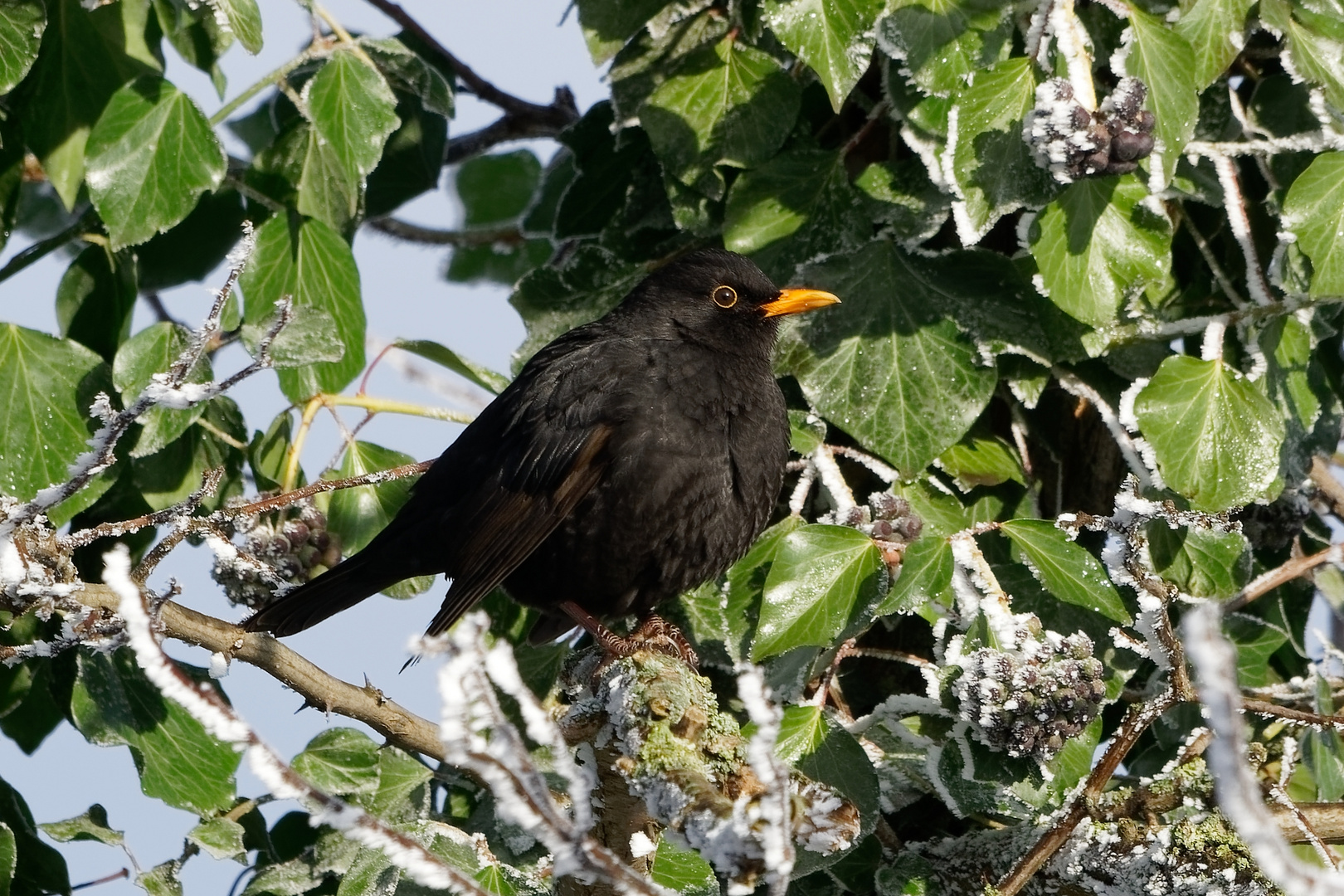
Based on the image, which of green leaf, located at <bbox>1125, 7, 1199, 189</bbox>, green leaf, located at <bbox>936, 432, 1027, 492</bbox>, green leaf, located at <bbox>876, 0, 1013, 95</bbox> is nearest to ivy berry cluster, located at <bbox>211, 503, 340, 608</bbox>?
green leaf, located at <bbox>936, 432, 1027, 492</bbox>

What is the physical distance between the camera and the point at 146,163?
3.70m

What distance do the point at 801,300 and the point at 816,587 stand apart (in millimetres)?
976

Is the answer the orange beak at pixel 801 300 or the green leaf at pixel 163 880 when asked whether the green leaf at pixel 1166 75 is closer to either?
Answer: the orange beak at pixel 801 300

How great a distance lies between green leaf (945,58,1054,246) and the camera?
3408 millimetres

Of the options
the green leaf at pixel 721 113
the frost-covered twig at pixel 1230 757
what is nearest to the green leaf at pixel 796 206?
the green leaf at pixel 721 113

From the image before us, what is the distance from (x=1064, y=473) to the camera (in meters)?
4.29

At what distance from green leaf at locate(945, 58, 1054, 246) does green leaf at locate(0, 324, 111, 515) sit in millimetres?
2315

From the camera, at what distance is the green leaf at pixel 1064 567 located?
10.5 feet

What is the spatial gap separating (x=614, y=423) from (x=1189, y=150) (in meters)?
1.74

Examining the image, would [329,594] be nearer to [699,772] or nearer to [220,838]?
[220,838]

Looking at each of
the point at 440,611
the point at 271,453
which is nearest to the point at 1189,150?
the point at 440,611

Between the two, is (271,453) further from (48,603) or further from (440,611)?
(48,603)

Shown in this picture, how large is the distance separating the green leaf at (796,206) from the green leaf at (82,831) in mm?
2279

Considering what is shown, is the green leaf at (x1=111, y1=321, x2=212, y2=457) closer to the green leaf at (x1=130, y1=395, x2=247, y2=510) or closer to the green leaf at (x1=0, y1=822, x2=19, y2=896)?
the green leaf at (x1=130, y1=395, x2=247, y2=510)
